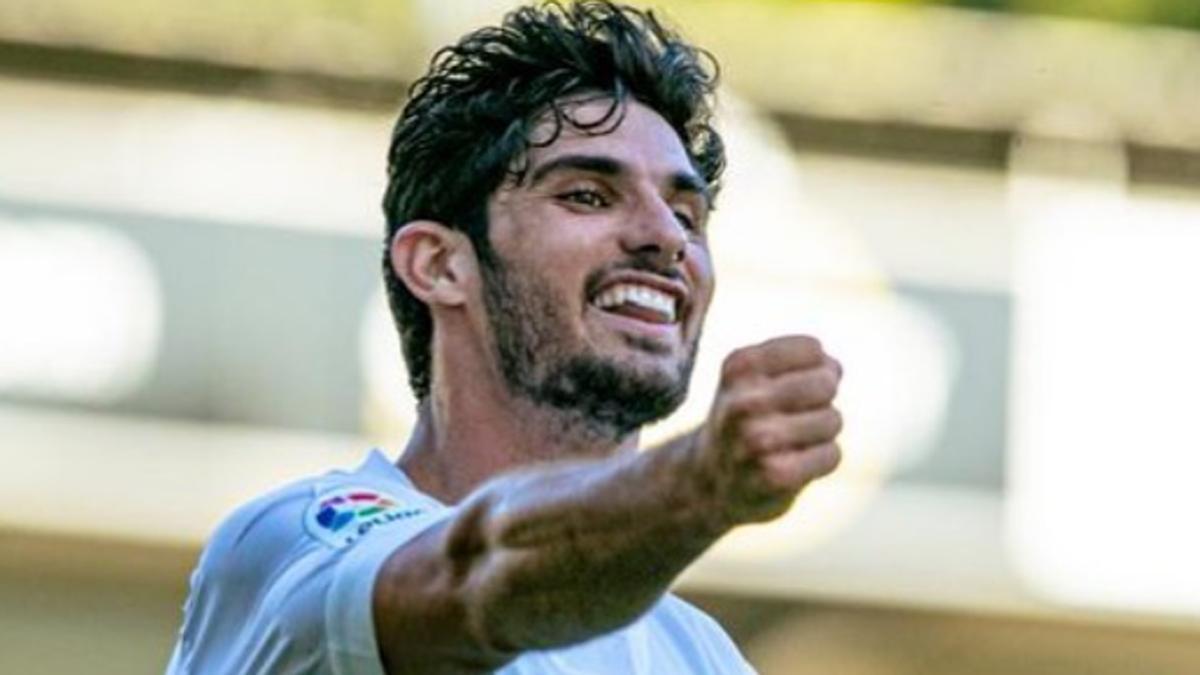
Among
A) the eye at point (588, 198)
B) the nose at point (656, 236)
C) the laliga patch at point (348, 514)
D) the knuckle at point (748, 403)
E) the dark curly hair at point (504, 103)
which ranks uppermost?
the dark curly hair at point (504, 103)

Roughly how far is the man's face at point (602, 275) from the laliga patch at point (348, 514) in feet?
1.11

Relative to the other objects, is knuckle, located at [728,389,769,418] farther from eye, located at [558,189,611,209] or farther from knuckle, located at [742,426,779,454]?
eye, located at [558,189,611,209]

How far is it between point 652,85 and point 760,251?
469 centimetres

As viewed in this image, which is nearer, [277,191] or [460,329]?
[460,329]

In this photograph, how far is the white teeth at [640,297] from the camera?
15.1ft

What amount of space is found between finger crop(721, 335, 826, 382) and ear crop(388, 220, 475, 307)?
53.2 inches

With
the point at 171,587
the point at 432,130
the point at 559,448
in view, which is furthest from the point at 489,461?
the point at 171,587

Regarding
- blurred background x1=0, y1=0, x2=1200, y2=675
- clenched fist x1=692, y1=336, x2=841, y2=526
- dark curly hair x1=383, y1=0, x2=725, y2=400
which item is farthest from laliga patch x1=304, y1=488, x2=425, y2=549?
blurred background x1=0, y1=0, x2=1200, y2=675

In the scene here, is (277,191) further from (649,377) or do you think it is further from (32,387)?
(649,377)

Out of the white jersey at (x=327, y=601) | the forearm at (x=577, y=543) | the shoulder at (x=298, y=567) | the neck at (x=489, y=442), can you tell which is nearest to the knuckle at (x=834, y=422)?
the forearm at (x=577, y=543)

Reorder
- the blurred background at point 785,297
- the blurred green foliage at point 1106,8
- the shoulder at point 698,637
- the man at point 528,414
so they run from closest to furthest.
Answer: the man at point 528,414 < the shoulder at point 698,637 < the blurred background at point 785,297 < the blurred green foliage at point 1106,8

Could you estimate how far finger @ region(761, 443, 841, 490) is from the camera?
11.5 feet

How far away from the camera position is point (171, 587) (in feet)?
30.2

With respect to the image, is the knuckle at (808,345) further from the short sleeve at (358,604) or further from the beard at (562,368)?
the beard at (562,368)
